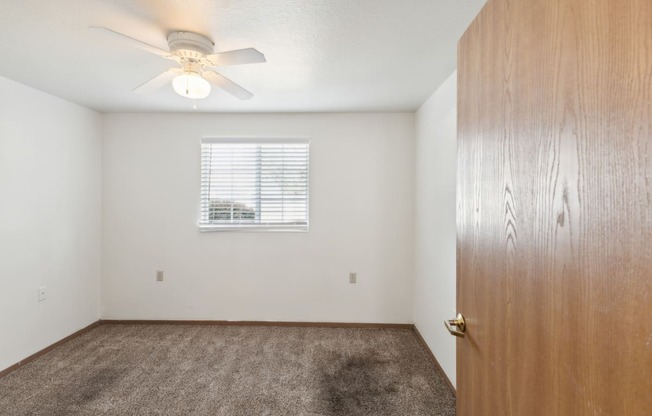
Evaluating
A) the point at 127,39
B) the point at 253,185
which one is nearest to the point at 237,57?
the point at 127,39

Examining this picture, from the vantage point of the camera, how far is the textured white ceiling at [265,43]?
146 centimetres

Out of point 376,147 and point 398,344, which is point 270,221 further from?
point 398,344

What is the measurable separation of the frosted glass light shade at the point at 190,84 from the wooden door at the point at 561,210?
140 centimetres

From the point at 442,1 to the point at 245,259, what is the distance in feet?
9.24

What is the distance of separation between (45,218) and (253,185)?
185 centimetres

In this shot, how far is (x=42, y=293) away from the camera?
265cm

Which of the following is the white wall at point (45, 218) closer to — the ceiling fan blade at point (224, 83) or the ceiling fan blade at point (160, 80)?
the ceiling fan blade at point (160, 80)

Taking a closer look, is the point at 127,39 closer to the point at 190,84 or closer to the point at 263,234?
the point at 190,84

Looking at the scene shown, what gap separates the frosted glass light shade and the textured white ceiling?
23cm

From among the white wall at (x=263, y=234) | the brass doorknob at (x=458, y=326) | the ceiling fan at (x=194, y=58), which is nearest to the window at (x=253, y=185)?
the white wall at (x=263, y=234)

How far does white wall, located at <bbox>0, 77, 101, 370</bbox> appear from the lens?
7.79 ft

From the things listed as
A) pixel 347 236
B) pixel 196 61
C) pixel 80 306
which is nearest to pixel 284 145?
pixel 347 236

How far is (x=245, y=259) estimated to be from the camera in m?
3.29

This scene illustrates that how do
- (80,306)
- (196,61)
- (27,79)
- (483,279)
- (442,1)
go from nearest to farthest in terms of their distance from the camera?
(483,279)
(442,1)
(196,61)
(27,79)
(80,306)
